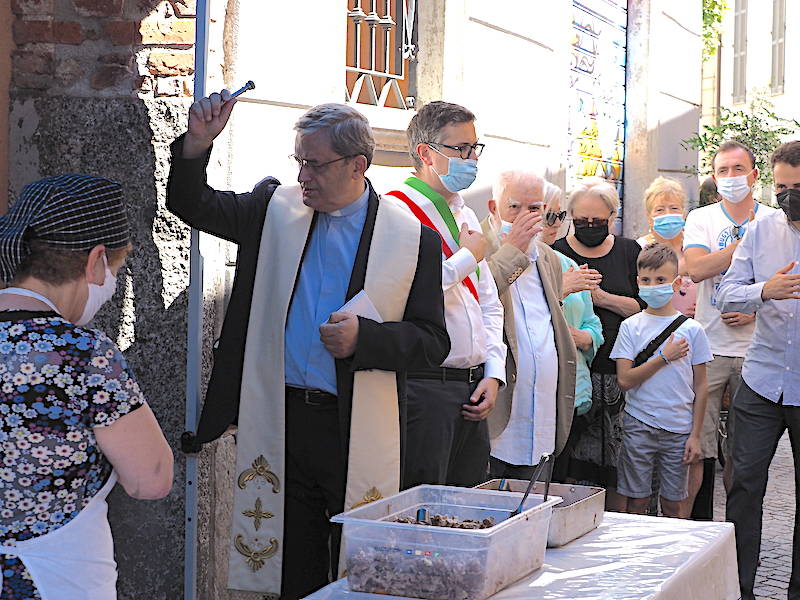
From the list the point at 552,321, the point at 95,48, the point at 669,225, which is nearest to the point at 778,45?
the point at 669,225

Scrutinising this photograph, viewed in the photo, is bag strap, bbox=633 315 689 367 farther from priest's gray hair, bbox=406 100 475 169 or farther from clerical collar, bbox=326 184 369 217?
clerical collar, bbox=326 184 369 217

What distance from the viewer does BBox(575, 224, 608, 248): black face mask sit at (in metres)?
5.98

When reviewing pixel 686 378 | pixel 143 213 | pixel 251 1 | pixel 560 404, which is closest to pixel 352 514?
pixel 143 213

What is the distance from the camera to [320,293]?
352cm

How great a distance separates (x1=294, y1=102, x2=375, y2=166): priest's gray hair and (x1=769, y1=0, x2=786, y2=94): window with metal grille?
28.1 m

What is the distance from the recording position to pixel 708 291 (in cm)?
623

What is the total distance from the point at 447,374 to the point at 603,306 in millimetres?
2195

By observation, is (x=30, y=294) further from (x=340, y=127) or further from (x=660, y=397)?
(x=660, y=397)

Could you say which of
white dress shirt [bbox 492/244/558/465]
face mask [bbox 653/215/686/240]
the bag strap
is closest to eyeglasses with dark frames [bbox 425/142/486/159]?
white dress shirt [bbox 492/244/558/465]

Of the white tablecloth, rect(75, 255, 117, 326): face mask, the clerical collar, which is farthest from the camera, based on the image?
the clerical collar

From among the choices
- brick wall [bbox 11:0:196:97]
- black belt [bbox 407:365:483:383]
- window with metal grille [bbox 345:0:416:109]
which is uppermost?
window with metal grille [bbox 345:0:416:109]

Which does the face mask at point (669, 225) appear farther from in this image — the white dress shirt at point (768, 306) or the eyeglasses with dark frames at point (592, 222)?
the white dress shirt at point (768, 306)

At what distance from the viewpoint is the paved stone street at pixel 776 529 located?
5.87 meters

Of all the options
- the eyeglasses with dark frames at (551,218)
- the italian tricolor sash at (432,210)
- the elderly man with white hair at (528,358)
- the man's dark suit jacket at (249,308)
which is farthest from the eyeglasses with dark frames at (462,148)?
the eyeglasses with dark frames at (551,218)
